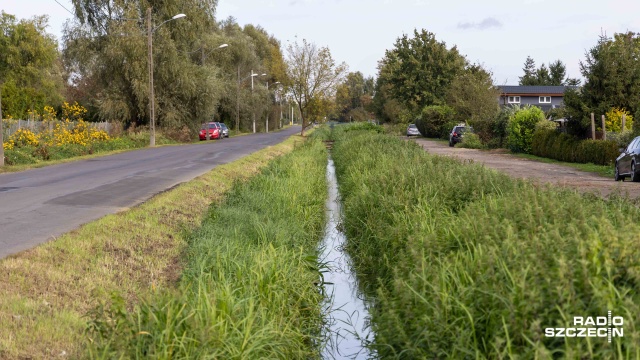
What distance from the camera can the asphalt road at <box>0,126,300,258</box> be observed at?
9938 mm

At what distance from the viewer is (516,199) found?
306 inches

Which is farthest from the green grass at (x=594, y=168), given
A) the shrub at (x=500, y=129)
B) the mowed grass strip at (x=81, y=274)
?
the mowed grass strip at (x=81, y=274)

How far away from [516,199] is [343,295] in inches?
111

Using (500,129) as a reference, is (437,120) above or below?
above

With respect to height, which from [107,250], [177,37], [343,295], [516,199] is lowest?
[343,295]

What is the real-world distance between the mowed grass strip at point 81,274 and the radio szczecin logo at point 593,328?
10.5 ft

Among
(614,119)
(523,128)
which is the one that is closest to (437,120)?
(523,128)

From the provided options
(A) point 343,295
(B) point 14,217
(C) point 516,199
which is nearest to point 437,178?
(A) point 343,295

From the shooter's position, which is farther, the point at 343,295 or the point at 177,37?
the point at 177,37

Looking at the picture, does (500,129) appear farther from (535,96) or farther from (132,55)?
(535,96)

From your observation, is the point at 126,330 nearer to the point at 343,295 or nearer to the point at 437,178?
the point at 343,295

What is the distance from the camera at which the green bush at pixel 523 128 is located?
37188 mm

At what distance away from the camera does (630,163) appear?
19344mm

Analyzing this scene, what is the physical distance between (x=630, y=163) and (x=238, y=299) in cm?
1548
